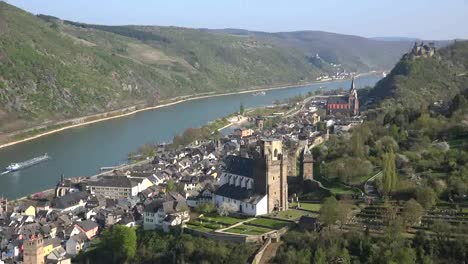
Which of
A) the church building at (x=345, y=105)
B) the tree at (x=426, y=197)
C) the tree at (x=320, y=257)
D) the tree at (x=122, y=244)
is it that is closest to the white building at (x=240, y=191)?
the tree at (x=122, y=244)

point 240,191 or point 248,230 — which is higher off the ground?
point 240,191

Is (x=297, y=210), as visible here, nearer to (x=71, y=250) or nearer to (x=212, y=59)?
(x=71, y=250)

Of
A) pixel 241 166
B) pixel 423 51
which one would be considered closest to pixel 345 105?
pixel 423 51

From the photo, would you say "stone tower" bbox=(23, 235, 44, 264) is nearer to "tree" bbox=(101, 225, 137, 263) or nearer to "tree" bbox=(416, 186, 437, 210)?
"tree" bbox=(101, 225, 137, 263)

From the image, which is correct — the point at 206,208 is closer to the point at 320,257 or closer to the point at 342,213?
the point at 342,213

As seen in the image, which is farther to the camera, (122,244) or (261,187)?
(261,187)
